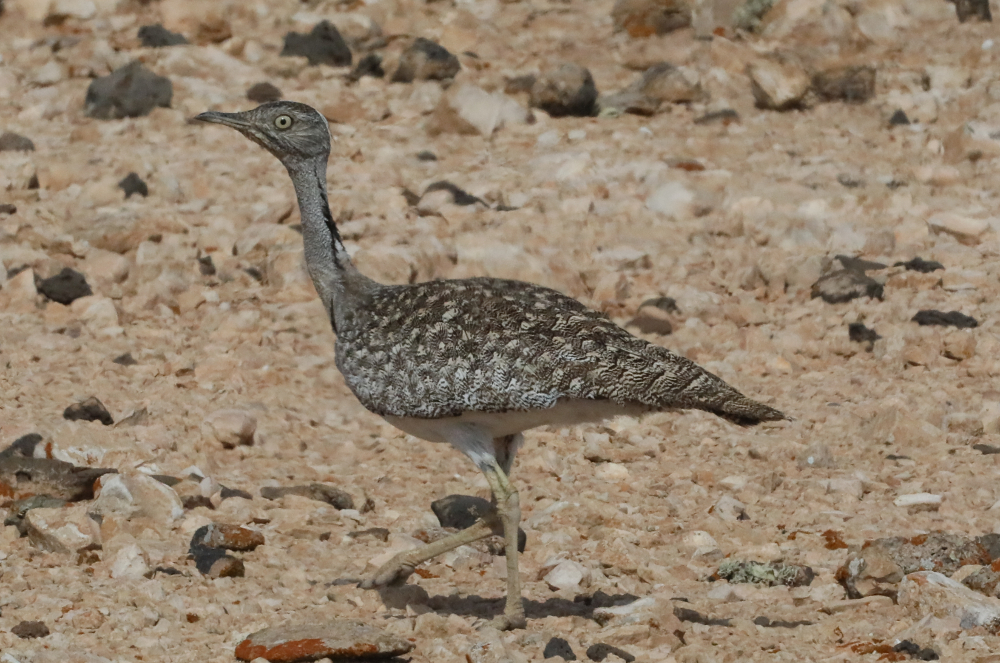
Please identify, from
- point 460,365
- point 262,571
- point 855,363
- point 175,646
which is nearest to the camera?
point 175,646

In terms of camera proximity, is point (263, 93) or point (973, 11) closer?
point (263, 93)

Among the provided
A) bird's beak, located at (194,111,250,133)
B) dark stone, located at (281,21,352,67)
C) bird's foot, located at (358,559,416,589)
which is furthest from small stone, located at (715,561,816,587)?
dark stone, located at (281,21,352,67)

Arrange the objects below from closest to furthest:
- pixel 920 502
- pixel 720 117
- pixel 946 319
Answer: pixel 920 502 < pixel 946 319 < pixel 720 117

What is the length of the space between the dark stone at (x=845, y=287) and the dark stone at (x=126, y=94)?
17.7ft

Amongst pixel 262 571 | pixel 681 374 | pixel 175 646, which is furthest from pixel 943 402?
pixel 175 646

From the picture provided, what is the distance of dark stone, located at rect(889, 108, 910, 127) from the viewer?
10883 millimetres

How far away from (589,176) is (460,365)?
4.89m

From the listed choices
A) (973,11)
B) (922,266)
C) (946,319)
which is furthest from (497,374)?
(973,11)

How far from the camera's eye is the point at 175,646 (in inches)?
192

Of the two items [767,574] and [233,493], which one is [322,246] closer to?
[233,493]

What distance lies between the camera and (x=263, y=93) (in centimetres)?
1109

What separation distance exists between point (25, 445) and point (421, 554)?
220cm

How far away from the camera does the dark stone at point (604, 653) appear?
4922mm

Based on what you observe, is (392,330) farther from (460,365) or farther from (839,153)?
(839,153)
